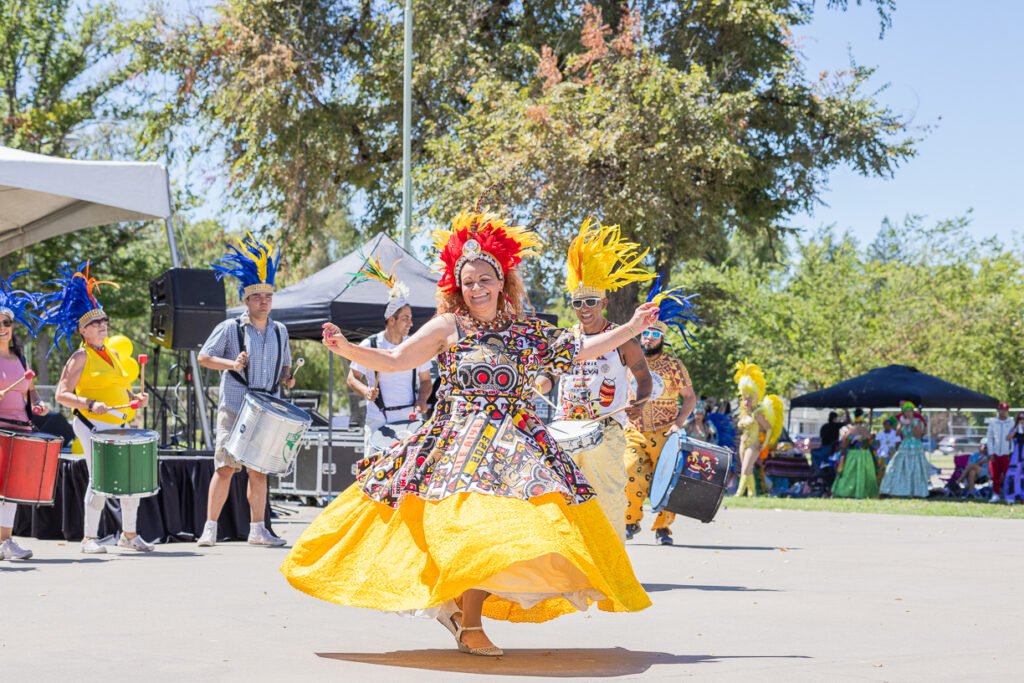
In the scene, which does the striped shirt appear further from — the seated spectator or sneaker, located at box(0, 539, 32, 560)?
the seated spectator

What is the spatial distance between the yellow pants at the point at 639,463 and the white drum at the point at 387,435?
1.93 metres

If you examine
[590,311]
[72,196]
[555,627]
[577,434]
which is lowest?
[555,627]

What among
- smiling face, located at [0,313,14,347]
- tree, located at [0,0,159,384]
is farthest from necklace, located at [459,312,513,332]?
tree, located at [0,0,159,384]

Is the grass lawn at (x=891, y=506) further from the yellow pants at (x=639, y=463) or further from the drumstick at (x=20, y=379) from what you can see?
the drumstick at (x=20, y=379)

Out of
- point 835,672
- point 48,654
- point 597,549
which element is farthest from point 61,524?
point 835,672

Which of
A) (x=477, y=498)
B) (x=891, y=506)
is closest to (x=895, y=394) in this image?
(x=891, y=506)

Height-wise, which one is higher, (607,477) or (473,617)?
(607,477)

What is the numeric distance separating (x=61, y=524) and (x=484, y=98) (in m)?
13.6

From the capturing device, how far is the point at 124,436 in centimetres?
1072

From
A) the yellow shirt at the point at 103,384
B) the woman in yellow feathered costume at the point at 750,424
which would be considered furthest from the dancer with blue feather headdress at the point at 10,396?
the woman in yellow feathered costume at the point at 750,424

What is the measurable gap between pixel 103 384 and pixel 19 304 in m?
1.04

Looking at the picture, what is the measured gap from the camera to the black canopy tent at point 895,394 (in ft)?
81.0

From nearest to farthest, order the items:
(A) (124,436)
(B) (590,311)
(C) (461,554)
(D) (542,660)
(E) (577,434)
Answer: (C) (461,554), (D) (542,660), (E) (577,434), (B) (590,311), (A) (124,436)

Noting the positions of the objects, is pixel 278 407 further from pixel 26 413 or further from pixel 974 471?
pixel 974 471
